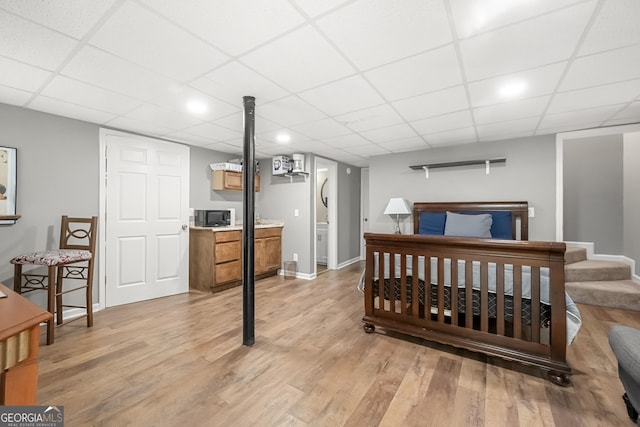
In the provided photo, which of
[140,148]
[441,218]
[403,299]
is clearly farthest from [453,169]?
[140,148]

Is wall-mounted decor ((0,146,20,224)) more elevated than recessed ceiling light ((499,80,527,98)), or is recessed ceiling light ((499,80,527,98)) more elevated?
recessed ceiling light ((499,80,527,98))

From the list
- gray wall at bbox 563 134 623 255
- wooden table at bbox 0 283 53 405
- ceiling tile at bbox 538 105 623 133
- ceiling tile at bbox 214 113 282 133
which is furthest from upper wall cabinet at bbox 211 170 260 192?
gray wall at bbox 563 134 623 255

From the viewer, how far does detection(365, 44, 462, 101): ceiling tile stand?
184 centimetres

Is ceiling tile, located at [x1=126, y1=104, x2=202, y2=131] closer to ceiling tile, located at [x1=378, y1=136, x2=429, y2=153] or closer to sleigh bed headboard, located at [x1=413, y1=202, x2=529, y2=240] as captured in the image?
ceiling tile, located at [x1=378, y1=136, x2=429, y2=153]

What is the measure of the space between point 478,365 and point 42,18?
3518mm

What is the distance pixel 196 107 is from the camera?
2.66 m

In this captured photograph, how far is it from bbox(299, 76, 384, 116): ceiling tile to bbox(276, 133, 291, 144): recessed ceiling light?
1.00 m

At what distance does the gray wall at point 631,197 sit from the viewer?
361cm

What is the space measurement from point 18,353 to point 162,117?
104 inches

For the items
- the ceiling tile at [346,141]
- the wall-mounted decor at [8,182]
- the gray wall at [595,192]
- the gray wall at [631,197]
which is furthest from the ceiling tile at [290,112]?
the gray wall at [595,192]

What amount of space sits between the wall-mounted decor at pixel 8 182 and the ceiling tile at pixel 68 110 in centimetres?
49

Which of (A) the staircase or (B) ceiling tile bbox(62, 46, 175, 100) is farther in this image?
(A) the staircase

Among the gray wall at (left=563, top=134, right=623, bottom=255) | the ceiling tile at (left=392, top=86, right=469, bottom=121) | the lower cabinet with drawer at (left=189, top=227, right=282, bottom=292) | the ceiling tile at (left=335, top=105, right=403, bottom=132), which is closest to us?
the ceiling tile at (left=392, top=86, right=469, bottom=121)

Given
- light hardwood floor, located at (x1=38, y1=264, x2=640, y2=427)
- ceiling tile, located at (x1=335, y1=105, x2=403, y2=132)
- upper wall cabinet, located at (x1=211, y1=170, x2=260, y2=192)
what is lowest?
light hardwood floor, located at (x1=38, y1=264, x2=640, y2=427)
